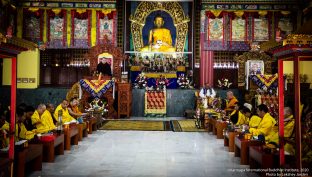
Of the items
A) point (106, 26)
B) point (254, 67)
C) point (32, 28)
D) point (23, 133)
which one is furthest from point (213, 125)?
point (32, 28)

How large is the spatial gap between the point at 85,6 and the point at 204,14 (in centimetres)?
459

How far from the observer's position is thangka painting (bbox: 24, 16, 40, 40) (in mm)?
15008

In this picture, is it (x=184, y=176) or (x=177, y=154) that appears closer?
(x=184, y=176)

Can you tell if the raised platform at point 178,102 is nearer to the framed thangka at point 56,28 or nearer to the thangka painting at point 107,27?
the thangka painting at point 107,27

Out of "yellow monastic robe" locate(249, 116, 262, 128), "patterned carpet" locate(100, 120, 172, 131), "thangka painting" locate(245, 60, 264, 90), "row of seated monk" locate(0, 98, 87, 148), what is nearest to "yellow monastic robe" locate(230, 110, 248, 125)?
"yellow monastic robe" locate(249, 116, 262, 128)

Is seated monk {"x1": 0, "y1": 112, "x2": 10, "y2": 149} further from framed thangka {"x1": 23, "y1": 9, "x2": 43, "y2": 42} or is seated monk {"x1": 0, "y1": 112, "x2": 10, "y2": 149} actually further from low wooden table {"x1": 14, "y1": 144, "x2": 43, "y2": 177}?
framed thangka {"x1": 23, "y1": 9, "x2": 43, "y2": 42}

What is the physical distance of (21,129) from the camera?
6.16 m

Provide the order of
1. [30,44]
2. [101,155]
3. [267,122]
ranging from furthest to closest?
[101,155], [267,122], [30,44]

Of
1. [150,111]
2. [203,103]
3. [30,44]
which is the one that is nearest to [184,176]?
[30,44]

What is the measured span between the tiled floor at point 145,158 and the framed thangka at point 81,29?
675cm

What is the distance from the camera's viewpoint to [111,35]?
15.3 metres

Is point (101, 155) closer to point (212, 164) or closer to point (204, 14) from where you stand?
point (212, 164)

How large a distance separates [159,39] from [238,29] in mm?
3183

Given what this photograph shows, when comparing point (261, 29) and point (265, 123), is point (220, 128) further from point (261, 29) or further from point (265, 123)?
point (261, 29)
